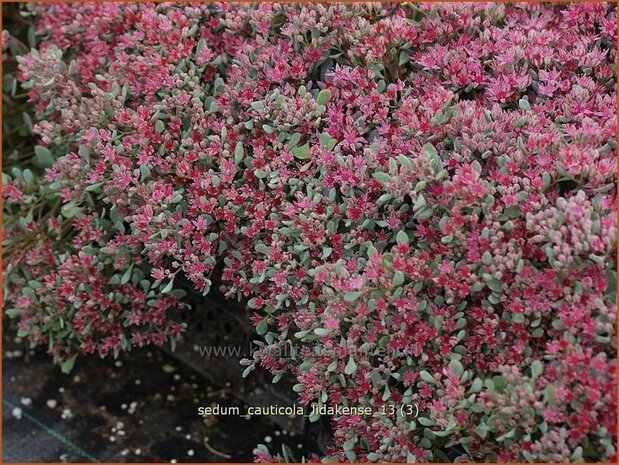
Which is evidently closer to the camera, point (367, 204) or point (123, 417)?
point (367, 204)

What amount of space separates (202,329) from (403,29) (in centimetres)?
124

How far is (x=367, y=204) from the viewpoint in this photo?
1.91 m

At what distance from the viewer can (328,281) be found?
5.95 feet

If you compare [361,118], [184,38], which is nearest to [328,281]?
[361,118]

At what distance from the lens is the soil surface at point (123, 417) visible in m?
2.54

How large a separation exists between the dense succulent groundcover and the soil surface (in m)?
0.24

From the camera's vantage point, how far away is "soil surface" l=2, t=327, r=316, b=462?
2.54 m

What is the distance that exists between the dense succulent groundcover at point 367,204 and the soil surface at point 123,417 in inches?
9.3

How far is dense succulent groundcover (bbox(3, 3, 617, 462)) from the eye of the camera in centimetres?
168

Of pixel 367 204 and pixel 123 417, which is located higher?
pixel 367 204

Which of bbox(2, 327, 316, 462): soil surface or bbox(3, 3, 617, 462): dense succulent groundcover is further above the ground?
bbox(3, 3, 617, 462): dense succulent groundcover

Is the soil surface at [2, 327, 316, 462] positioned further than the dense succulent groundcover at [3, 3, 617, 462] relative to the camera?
Yes

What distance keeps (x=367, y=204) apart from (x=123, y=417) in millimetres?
1283

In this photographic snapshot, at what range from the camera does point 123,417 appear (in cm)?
266
